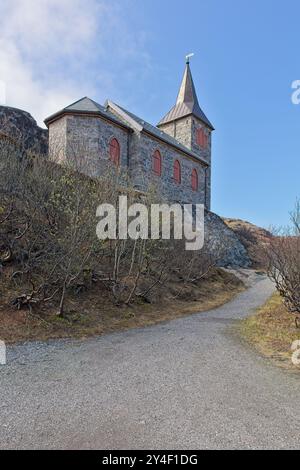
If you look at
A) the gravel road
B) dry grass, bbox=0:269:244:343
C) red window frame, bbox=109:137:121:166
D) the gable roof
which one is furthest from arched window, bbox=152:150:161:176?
the gravel road

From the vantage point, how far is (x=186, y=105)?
3506 centimetres

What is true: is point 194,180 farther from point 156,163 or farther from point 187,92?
point 187,92

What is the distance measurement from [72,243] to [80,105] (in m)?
17.3

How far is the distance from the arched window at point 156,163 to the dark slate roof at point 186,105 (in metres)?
10.6

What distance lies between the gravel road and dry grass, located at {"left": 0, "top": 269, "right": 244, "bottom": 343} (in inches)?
29.8

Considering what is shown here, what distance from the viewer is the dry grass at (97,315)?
24.3ft

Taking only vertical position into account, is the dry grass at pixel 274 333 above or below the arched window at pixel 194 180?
below

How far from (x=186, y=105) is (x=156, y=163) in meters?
13.2

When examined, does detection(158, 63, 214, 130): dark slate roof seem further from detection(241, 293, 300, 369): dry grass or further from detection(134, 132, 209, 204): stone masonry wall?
detection(241, 293, 300, 369): dry grass

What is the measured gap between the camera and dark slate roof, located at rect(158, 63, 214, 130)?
34312mm

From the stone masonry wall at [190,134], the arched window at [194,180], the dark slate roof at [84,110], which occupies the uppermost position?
the stone masonry wall at [190,134]

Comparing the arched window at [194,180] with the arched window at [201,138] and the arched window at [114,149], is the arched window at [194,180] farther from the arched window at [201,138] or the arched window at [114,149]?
the arched window at [114,149]

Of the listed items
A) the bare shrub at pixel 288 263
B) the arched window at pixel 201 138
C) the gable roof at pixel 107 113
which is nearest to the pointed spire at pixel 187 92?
the arched window at pixel 201 138
